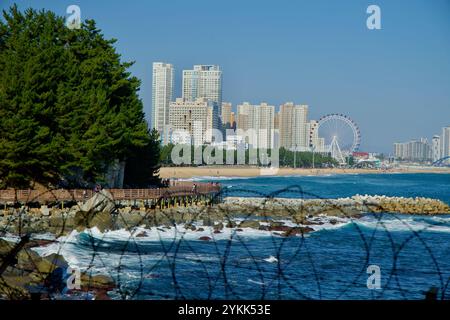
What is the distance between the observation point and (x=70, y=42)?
113 feet

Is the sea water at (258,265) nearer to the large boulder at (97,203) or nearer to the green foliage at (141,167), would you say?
the large boulder at (97,203)

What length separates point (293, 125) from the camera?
188 m

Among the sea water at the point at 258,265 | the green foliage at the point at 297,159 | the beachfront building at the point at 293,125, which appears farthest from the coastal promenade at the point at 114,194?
the beachfront building at the point at 293,125

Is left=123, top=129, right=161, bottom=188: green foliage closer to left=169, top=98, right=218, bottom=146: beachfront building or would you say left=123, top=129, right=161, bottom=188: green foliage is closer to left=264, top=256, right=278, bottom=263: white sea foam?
left=264, top=256, right=278, bottom=263: white sea foam

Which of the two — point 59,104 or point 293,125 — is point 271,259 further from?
point 293,125

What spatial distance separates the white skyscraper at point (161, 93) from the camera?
569ft

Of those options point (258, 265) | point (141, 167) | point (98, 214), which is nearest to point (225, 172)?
point (141, 167)

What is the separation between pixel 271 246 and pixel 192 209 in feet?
39.7

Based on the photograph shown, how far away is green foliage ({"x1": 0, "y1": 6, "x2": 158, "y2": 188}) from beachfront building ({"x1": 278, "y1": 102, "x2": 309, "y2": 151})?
147 metres

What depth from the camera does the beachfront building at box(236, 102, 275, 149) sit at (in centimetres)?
17162

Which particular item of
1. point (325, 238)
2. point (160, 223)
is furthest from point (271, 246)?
point (160, 223)

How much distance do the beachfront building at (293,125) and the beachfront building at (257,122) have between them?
3972mm

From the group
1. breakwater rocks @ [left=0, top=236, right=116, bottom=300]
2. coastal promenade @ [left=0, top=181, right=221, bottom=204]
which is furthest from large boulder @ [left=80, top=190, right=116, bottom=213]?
breakwater rocks @ [left=0, top=236, right=116, bottom=300]
